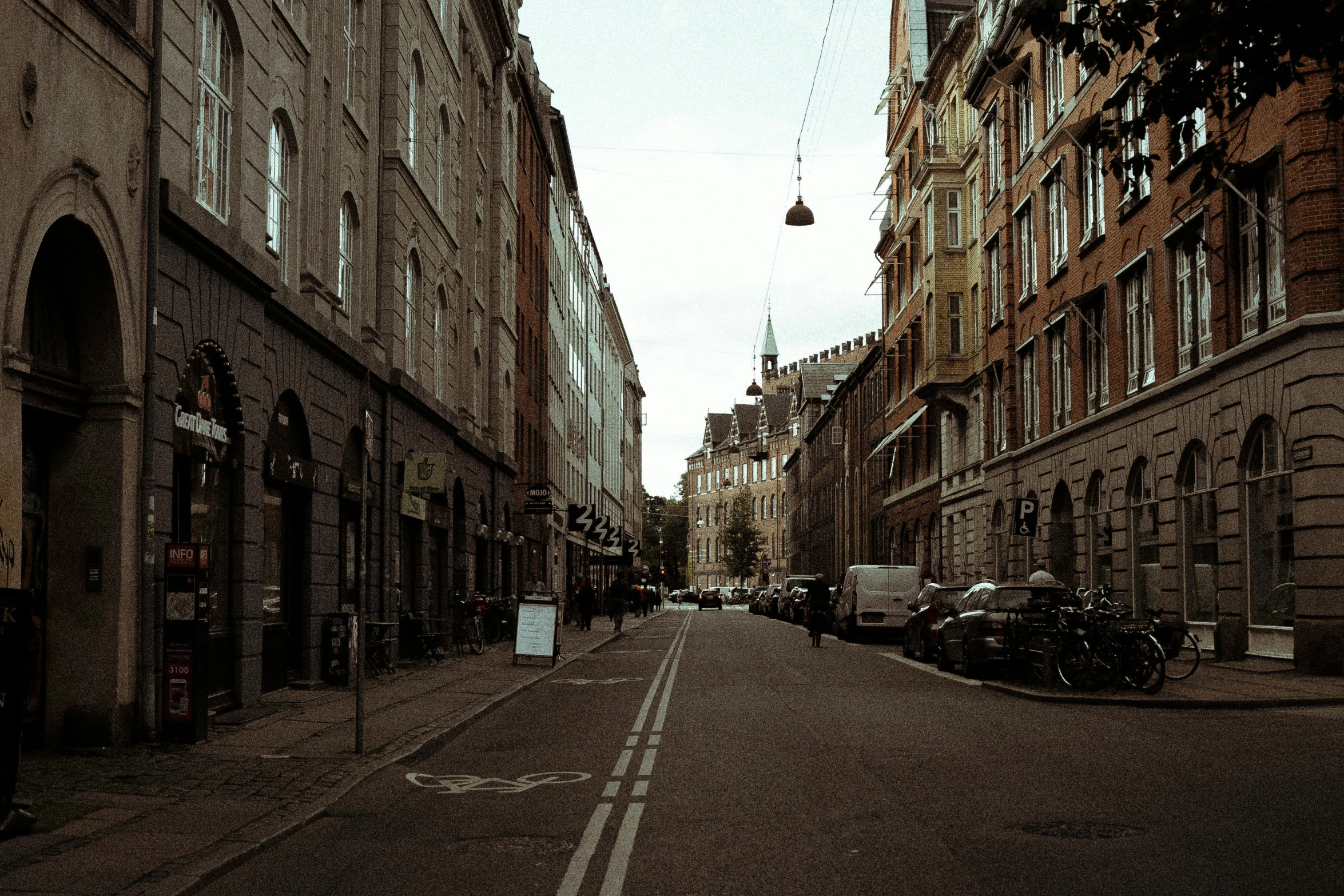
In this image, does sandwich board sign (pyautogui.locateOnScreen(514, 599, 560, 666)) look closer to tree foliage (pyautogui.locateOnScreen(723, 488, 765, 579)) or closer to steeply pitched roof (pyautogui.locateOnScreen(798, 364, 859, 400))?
steeply pitched roof (pyautogui.locateOnScreen(798, 364, 859, 400))

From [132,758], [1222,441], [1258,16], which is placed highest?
[1258,16]

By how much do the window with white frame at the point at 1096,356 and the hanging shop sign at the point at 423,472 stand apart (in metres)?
18.7

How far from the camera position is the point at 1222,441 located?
23.3 metres

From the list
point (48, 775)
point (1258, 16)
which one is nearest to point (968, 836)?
point (1258, 16)

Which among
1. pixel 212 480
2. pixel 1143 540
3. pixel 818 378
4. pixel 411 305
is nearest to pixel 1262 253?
pixel 1143 540

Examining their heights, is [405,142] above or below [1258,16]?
above

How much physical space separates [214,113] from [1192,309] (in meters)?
16.9

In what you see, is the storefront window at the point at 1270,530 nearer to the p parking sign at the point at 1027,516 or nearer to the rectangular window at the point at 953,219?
the p parking sign at the point at 1027,516

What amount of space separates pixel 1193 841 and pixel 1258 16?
5383mm

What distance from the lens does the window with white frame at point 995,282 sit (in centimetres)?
4091

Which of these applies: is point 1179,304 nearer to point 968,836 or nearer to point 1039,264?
point 1039,264

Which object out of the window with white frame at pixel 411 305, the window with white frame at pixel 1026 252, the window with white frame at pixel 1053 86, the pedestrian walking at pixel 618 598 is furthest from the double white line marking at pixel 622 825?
the pedestrian walking at pixel 618 598

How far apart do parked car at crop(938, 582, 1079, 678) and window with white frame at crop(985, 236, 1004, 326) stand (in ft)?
65.5

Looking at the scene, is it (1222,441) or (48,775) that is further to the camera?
(1222,441)
